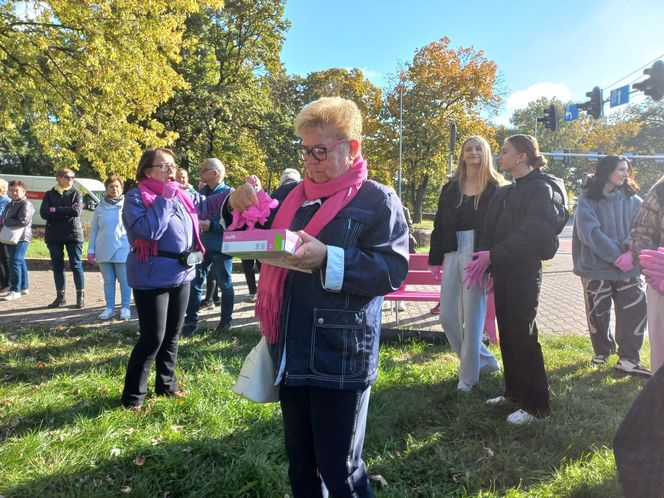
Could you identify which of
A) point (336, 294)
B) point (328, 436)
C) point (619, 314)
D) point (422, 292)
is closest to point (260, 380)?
point (328, 436)

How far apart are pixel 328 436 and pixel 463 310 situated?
2.59 meters

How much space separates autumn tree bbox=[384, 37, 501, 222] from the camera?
26344 millimetres

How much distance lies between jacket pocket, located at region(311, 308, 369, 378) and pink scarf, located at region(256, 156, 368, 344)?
22cm

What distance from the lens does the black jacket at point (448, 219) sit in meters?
4.14

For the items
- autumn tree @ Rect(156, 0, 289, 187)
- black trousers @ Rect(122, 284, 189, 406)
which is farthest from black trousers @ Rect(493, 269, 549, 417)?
autumn tree @ Rect(156, 0, 289, 187)

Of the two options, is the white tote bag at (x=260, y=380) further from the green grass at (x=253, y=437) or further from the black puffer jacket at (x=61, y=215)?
the black puffer jacket at (x=61, y=215)

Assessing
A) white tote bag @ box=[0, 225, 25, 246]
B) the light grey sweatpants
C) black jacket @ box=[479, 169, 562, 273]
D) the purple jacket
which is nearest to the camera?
black jacket @ box=[479, 169, 562, 273]

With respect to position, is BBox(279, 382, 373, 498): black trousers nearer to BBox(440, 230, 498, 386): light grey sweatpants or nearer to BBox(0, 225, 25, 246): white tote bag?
BBox(440, 230, 498, 386): light grey sweatpants

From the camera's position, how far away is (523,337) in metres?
3.49

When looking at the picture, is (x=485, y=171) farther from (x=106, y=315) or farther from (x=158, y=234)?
(x=106, y=315)

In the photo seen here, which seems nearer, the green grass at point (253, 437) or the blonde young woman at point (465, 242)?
the green grass at point (253, 437)

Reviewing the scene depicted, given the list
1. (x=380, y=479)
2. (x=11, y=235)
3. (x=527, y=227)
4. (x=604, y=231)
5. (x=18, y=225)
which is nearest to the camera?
(x=380, y=479)

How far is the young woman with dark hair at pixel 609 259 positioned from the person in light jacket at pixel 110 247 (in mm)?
5889

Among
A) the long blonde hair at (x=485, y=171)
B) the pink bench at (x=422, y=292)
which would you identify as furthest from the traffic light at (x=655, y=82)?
the long blonde hair at (x=485, y=171)
